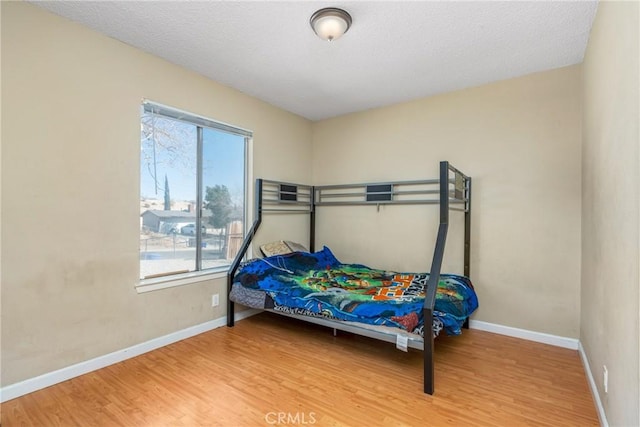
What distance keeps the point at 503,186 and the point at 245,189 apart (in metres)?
2.74

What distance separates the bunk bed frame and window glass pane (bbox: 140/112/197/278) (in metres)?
0.60

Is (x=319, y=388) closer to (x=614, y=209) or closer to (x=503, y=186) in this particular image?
(x=614, y=209)

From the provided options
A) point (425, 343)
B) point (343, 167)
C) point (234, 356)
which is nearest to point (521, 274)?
point (425, 343)

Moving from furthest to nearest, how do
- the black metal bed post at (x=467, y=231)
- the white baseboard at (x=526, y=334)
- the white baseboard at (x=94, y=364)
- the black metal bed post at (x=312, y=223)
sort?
1. the black metal bed post at (x=312, y=223)
2. the black metal bed post at (x=467, y=231)
3. the white baseboard at (x=526, y=334)
4. the white baseboard at (x=94, y=364)

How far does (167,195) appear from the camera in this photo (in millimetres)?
2781

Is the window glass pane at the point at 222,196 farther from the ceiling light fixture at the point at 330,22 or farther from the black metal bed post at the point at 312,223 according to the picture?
the ceiling light fixture at the point at 330,22

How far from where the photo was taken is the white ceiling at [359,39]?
6.51 feet

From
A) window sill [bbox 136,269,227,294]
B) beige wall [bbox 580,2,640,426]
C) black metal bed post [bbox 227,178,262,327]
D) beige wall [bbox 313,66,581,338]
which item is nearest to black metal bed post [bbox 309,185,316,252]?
beige wall [bbox 313,66,581,338]

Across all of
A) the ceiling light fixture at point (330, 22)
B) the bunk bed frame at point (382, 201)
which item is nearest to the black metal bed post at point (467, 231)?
the bunk bed frame at point (382, 201)

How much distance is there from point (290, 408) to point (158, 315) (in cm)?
152

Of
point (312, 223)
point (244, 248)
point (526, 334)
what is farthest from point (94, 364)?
point (526, 334)

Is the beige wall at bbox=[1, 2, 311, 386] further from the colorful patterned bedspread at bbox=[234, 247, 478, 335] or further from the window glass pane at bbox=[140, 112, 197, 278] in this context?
the colorful patterned bedspread at bbox=[234, 247, 478, 335]

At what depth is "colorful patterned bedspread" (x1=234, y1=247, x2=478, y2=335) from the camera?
7.41ft

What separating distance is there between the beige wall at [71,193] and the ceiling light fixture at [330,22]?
58.8 inches
